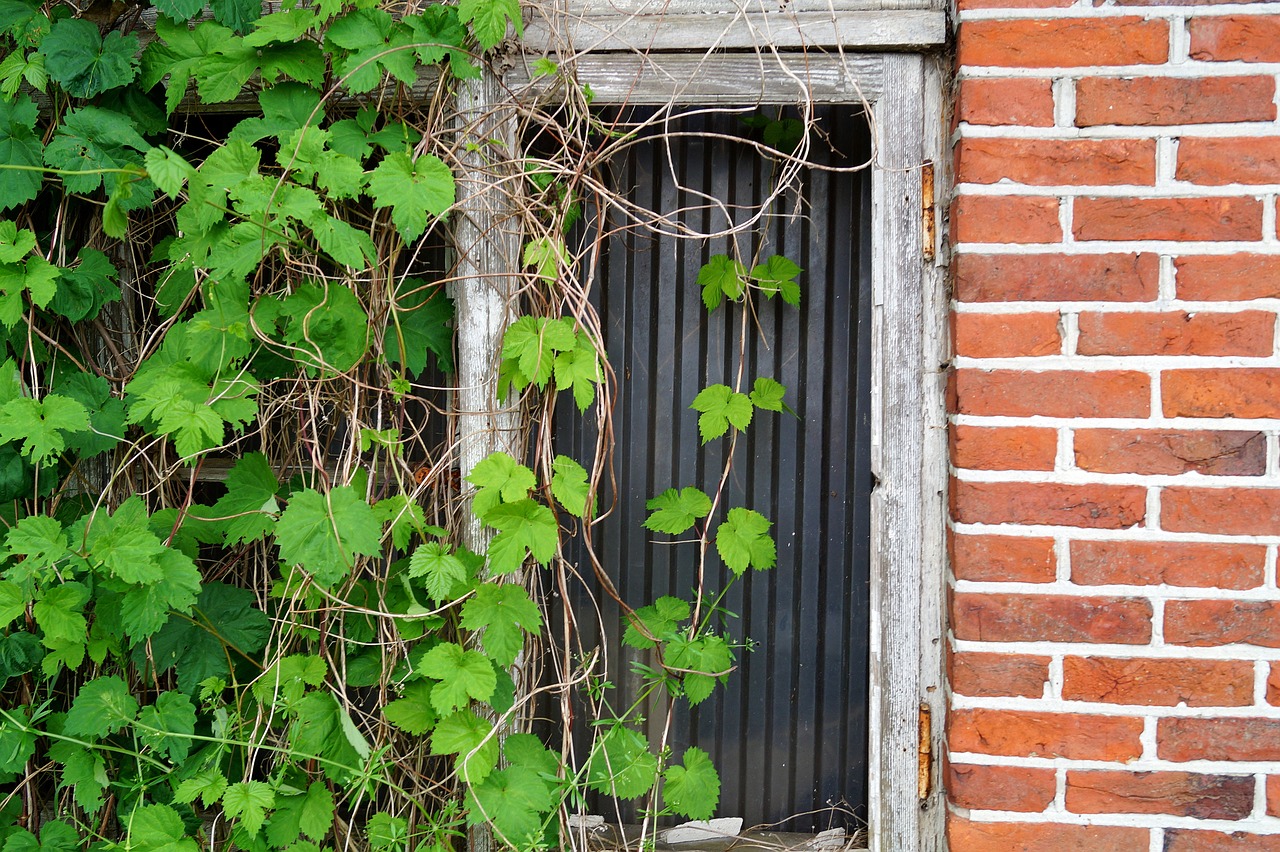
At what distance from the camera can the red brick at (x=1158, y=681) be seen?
4.63 feet

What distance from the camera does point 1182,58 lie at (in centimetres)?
142

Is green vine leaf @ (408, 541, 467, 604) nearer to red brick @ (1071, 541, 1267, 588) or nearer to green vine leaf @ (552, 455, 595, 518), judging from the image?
green vine leaf @ (552, 455, 595, 518)

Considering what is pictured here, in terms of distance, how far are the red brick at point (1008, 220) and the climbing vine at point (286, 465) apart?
0.45 metres

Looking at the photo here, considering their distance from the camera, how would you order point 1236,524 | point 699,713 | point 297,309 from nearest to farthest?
1. point 1236,524
2. point 297,309
3. point 699,713

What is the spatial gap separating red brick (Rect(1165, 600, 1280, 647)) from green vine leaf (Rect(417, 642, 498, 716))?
1175 millimetres

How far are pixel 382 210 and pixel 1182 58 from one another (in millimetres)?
1486

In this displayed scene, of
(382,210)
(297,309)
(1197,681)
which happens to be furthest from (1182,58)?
(297,309)

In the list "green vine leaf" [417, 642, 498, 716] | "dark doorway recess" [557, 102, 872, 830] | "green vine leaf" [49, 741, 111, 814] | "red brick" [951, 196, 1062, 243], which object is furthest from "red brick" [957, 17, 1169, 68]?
"green vine leaf" [49, 741, 111, 814]

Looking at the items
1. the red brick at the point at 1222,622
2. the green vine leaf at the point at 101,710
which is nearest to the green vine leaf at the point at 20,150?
the green vine leaf at the point at 101,710

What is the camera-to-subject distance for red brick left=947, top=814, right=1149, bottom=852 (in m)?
1.44

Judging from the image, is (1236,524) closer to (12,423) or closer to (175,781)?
(175,781)

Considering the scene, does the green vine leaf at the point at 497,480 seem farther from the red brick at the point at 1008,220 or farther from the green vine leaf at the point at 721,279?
the red brick at the point at 1008,220

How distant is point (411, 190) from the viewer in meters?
1.43

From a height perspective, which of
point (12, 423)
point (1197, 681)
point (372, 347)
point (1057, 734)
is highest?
point (372, 347)
